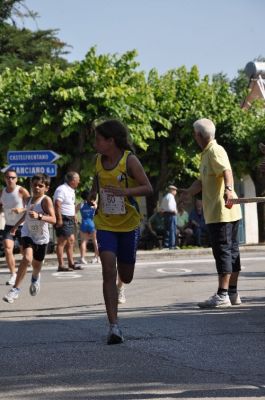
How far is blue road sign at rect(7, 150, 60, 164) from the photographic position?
2555cm

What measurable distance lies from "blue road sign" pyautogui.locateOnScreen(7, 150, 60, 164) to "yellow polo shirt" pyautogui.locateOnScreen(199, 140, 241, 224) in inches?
583

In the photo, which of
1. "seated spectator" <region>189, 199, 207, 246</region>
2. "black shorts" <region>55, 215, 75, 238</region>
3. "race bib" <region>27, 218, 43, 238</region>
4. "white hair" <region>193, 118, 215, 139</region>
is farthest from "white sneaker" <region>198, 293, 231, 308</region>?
"seated spectator" <region>189, 199, 207, 246</region>

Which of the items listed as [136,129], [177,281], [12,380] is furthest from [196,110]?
[12,380]

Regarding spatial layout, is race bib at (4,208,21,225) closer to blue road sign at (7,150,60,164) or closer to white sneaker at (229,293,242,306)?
white sneaker at (229,293,242,306)

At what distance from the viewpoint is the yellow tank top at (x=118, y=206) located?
891 cm

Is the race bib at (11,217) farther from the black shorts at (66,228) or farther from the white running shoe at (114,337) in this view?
the white running shoe at (114,337)

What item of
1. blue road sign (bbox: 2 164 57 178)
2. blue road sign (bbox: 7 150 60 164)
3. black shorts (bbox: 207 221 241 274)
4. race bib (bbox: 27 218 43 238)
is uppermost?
blue road sign (bbox: 7 150 60 164)

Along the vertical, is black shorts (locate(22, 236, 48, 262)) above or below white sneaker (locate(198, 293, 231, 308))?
above

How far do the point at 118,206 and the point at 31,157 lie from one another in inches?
671

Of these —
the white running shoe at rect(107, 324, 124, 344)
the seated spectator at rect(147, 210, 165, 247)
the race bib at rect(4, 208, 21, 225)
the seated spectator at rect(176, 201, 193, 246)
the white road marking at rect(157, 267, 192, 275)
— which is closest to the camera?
the white running shoe at rect(107, 324, 124, 344)

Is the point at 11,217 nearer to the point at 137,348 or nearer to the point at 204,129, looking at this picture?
the point at 204,129

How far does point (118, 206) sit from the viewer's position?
29.2ft

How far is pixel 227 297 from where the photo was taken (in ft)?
36.7

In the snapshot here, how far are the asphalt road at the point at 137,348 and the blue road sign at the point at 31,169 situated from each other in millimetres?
11480
